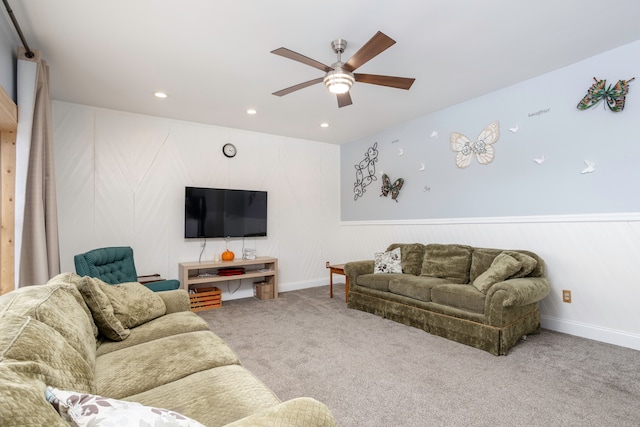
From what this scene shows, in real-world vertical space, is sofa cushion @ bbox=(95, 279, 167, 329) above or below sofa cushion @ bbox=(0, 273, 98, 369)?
below

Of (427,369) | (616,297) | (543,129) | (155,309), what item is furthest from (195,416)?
(543,129)

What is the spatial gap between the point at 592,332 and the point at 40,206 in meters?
5.00

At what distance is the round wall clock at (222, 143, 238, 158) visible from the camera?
5016 mm

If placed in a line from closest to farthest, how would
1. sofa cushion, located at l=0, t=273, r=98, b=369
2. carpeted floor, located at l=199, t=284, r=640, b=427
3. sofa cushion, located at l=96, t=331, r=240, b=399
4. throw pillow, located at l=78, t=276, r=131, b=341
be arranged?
1. sofa cushion, located at l=0, t=273, r=98, b=369
2. sofa cushion, located at l=96, t=331, r=240, b=399
3. throw pillow, located at l=78, t=276, r=131, b=341
4. carpeted floor, located at l=199, t=284, r=640, b=427

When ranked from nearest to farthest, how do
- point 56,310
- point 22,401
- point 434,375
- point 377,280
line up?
point 22,401
point 56,310
point 434,375
point 377,280

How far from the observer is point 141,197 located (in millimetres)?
4406

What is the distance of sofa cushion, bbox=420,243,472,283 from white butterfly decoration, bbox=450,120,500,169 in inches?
43.2

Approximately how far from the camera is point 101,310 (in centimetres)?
183

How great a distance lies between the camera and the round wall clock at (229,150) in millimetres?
5016

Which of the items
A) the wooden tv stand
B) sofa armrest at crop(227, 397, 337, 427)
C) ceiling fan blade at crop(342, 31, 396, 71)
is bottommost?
the wooden tv stand

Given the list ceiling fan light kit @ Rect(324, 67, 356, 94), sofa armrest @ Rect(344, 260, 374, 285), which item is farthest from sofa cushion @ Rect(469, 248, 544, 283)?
ceiling fan light kit @ Rect(324, 67, 356, 94)

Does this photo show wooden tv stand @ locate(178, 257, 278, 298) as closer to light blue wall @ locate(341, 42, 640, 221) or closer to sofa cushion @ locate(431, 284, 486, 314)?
light blue wall @ locate(341, 42, 640, 221)

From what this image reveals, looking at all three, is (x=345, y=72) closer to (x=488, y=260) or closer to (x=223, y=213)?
(x=488, y=260)

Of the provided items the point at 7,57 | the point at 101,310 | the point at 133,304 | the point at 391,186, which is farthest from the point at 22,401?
the point at 391,186
